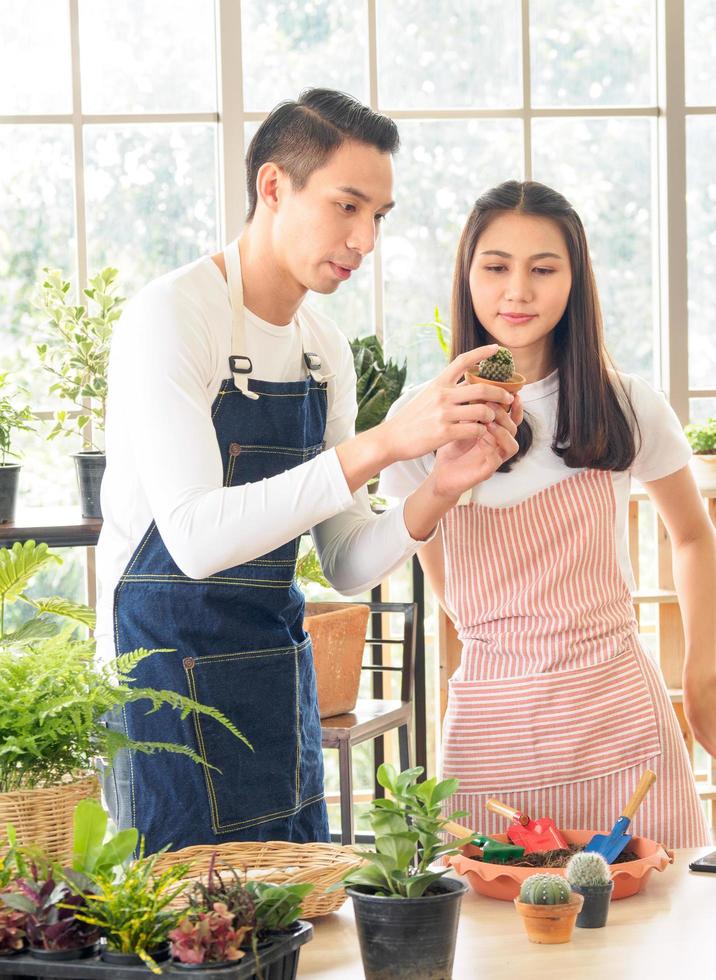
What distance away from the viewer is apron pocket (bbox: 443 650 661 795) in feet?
6.29

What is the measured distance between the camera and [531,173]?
4.38m

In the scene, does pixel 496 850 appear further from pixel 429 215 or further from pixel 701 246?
pixel 701 246

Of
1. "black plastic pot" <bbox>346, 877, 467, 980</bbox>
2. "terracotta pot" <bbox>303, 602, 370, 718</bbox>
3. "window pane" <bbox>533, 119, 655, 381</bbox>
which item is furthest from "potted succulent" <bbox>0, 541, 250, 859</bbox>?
"window pane" <bbox>533, 119, 655, 381</bbox>

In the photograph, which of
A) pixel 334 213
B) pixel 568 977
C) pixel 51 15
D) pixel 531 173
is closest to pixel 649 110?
pixel 531 173

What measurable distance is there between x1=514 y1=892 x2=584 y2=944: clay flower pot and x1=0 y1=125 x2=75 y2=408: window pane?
312cm

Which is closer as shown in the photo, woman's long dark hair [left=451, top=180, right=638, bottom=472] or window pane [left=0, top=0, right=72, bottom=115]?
woman's long dark hair [left=451, top=180, right=638, bottom=472]

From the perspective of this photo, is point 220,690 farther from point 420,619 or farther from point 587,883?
point 420,619

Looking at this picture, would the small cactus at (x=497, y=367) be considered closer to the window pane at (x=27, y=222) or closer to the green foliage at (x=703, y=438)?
the green foliage at (x=703, y=438)

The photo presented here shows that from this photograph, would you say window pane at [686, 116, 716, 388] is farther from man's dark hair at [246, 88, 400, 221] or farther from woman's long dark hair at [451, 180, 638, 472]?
man's dark hair at [246, 88, 400, 221]

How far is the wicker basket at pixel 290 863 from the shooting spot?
1.38 meters

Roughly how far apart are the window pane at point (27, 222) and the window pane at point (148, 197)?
3.7 inches

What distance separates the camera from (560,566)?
1979mm

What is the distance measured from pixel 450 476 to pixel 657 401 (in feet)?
1.90

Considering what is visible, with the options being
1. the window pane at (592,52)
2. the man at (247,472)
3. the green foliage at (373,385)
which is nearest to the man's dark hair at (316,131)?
the man at (247,472)
